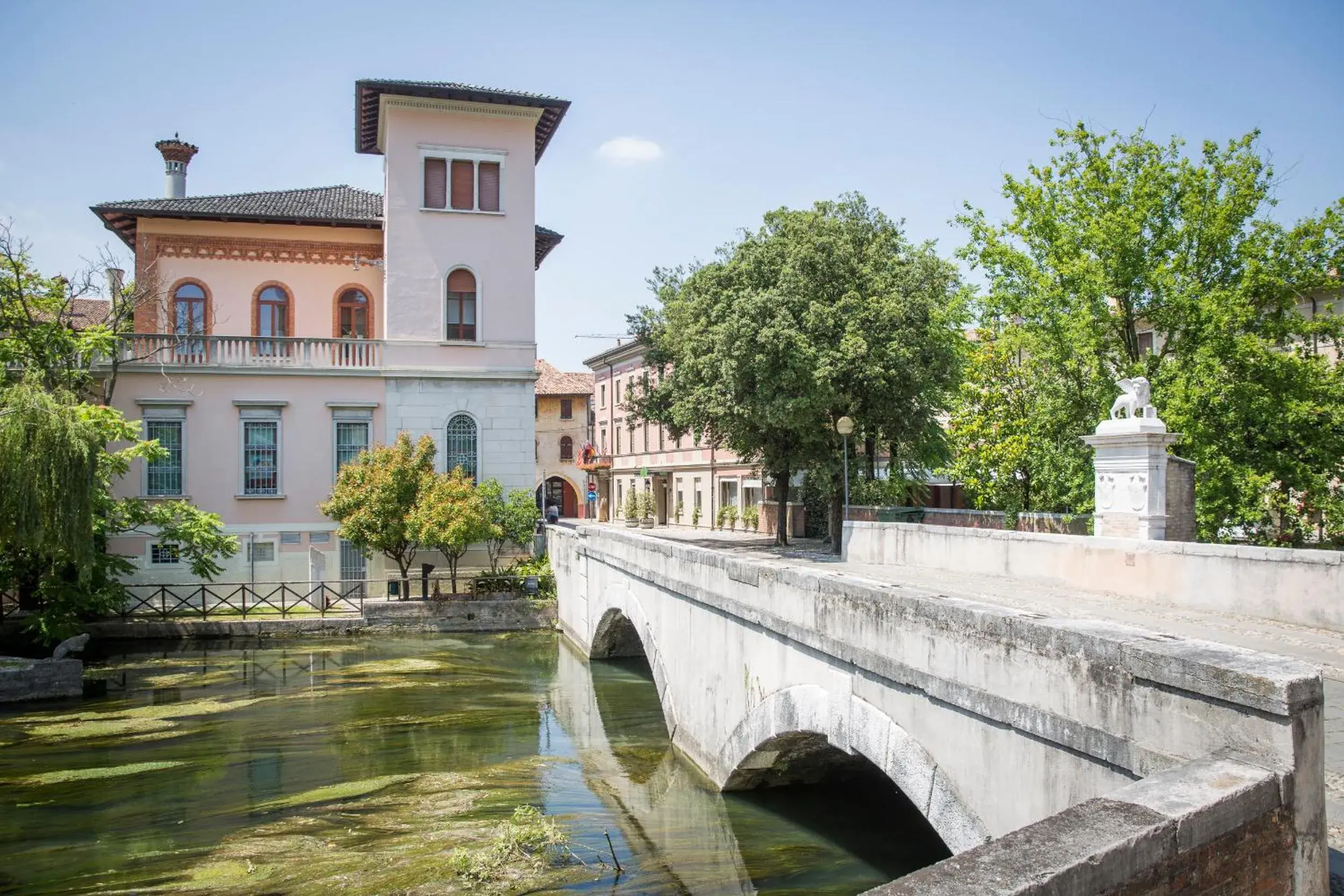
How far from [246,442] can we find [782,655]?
22.9m

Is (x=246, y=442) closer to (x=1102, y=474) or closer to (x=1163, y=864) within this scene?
(x=1102, y=474)

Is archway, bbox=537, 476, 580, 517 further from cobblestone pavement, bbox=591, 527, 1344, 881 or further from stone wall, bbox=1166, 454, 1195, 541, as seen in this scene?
stone wall, bbox=1166, 454, 1195, 541

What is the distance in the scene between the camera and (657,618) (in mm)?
15055

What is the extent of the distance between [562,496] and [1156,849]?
6349 cm

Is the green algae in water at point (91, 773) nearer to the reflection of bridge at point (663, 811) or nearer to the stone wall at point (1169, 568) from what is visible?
the reflection of bridge at point (663, 811)

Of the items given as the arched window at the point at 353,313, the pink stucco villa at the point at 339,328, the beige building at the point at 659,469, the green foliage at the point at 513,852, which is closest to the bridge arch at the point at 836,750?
the green foliage at the point at 513,852

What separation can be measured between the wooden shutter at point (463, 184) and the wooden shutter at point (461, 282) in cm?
188

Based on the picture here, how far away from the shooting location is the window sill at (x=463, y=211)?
2939 centimetres

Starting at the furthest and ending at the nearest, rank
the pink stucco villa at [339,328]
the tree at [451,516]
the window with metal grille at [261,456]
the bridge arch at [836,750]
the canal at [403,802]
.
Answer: the window with metal grille at [261,456]
the pink stucco villa at [339,328]
the tree at [451,516]
the canal at [403,802]
the bridge arch at [836,750]

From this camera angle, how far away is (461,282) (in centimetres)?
2989

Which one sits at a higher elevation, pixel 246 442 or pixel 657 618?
pixel 246 442

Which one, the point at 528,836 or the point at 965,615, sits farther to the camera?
the point at 528,836

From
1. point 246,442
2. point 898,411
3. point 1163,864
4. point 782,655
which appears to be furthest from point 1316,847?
point 246,442

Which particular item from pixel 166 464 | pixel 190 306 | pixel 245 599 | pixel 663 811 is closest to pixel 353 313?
pixel 190 306
